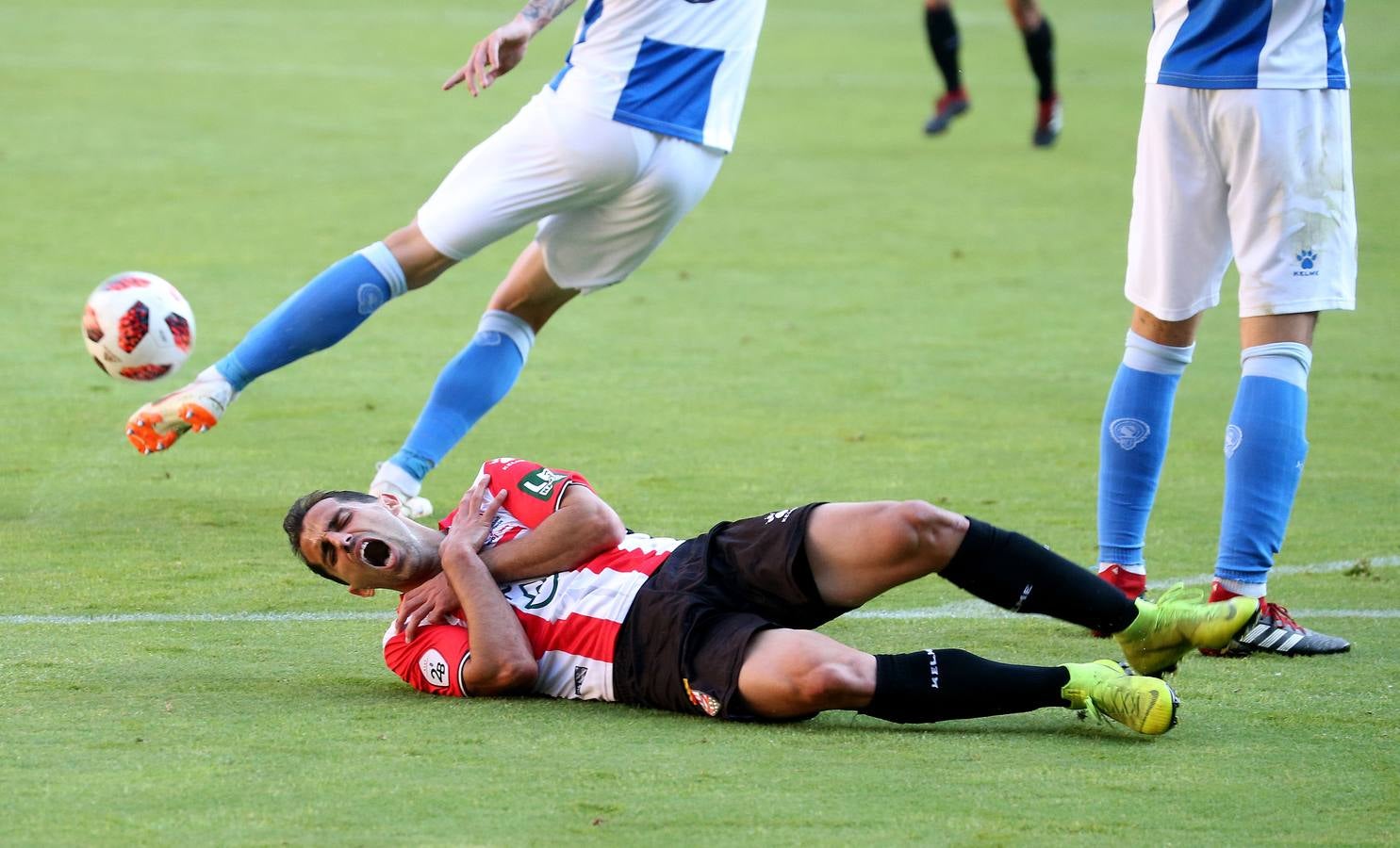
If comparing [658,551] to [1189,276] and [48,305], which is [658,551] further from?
[48,305]

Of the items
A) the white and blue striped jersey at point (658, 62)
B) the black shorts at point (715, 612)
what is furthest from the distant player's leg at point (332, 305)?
the black shorts at point (715, 612)

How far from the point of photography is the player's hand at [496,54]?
4.95 m

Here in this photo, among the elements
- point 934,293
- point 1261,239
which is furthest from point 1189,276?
point 934,293

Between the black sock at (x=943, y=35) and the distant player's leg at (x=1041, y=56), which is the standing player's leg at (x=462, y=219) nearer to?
the distant player's leg at (x=1041, y=56)

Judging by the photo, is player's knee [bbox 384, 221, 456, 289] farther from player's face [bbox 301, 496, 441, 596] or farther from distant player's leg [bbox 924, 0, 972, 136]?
distant player's leg [bbox 924, 0, 972, 136]

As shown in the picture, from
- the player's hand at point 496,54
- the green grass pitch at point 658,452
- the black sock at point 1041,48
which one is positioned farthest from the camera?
the black sock at point 1041,48

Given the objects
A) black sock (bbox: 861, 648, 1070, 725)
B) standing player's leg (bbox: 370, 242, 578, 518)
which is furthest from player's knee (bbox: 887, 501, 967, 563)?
standing player's leg (bbox: 370, 242, 578, 518)

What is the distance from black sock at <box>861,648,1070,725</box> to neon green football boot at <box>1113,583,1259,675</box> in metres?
0.26

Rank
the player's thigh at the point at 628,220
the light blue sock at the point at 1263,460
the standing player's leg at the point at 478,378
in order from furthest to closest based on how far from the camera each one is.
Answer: the standing player's leg at the point at 478,378, the player's thigh at the point at 628,220, the light blue sock at the point at 1263,460

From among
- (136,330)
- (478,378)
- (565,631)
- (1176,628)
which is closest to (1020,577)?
(1176,628)

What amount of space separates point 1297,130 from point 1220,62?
0.77 feet

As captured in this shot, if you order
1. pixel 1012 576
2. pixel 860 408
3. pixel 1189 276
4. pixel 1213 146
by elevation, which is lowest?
pixel 860 408

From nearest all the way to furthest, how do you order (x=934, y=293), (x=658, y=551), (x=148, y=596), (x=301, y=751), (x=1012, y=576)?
(x=301, y=751) < (x=1012, y=576) < (x=658, y=551) < (x=148, y=596) < (x=934, y=293)

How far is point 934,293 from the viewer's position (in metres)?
9.82
